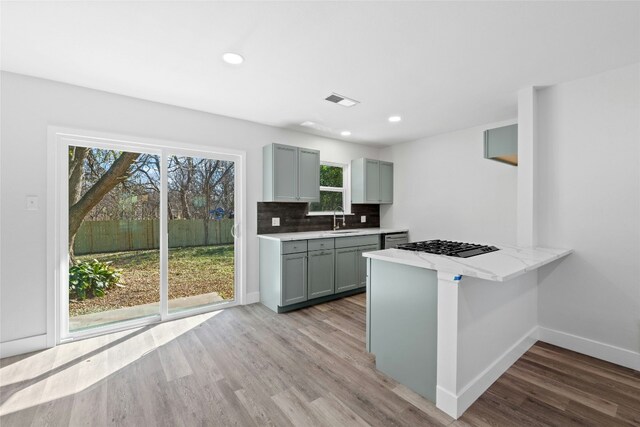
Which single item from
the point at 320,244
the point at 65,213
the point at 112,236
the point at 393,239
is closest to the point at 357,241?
the point at 320,244

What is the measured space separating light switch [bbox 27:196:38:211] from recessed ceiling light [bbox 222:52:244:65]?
2.11m

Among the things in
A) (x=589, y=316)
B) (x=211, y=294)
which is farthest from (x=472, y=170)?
(x=211, y=294)

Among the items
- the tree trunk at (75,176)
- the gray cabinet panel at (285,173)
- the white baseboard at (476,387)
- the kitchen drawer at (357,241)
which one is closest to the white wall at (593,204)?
the white baseboard at (476,387)

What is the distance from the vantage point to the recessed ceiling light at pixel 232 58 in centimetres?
223

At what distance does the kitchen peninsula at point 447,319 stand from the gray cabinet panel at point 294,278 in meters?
1.38

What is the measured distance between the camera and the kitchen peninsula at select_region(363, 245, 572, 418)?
1745mm

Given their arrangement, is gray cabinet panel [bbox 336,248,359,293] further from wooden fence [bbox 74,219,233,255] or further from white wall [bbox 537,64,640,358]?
white wall [bbox 537,64,640,358]

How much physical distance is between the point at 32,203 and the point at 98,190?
1.71 feet

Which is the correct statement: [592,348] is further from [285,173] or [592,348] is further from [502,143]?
[285,173]

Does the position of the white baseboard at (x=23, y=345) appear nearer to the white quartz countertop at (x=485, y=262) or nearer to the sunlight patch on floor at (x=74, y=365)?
the sunlight patch on floor at (x=74, y=365)

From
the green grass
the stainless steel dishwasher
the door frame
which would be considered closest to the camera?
the door frame

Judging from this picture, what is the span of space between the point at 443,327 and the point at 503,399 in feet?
2.40

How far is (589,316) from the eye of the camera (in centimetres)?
258

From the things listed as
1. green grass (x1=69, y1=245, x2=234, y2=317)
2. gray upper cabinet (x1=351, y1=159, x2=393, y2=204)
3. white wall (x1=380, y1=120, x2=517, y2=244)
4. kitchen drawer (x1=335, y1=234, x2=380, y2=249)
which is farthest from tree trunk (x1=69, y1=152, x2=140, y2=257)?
white wall (x1=380, y1=120, x2=517, y2=244)
